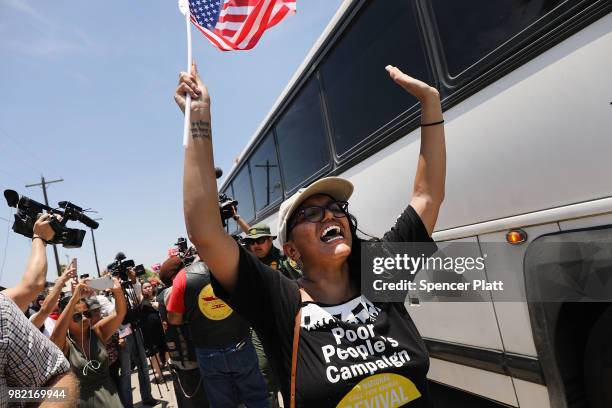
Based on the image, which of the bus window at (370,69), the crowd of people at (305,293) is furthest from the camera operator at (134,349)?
the bus window at (370,69)

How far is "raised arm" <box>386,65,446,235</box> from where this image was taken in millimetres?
1801

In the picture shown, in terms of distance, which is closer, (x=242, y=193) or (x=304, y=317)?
(x=304, y=317)

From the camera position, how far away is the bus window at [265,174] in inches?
215

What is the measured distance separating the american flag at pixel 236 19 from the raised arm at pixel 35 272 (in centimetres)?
164

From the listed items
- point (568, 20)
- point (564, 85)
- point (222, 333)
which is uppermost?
point (568, 20)

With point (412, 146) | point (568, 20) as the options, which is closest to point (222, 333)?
point (412, 146)

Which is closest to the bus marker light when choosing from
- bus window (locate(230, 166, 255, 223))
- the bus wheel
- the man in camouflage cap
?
the bus wheel

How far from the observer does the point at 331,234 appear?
1685 millimetres

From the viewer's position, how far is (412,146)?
2.73 m

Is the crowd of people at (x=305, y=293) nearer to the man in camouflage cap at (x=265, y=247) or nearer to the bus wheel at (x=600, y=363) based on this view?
the bus wheel at (x=600, y=363)

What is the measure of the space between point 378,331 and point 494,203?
1.12 m

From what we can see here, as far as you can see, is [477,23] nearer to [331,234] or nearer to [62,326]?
[331,234]

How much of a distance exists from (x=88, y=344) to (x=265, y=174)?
3.16 meters

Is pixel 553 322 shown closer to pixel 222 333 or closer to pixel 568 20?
pixel 568 20
